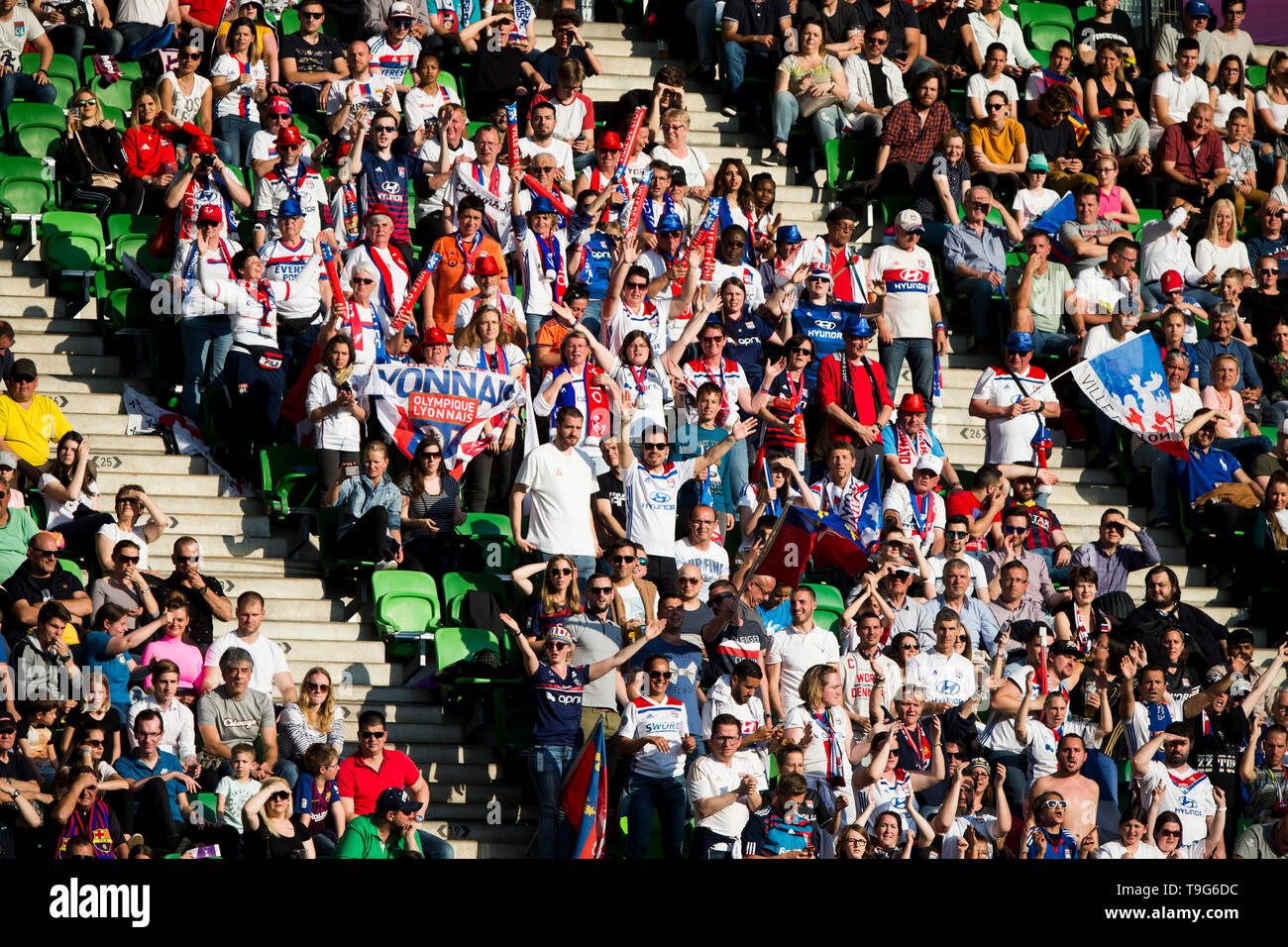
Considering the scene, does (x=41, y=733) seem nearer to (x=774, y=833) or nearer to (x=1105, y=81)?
(x=774, y=833)

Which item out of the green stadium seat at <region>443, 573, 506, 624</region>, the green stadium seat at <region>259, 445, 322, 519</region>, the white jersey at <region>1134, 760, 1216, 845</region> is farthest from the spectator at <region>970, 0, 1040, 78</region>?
the green stadium seat at <region>259, 445, 322, 519</region>

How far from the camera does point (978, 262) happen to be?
1653 cm

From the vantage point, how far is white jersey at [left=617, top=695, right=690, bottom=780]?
39.8 ft

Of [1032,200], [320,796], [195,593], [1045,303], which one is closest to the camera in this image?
[320,796]

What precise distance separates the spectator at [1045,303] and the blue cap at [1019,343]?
1.24 ft

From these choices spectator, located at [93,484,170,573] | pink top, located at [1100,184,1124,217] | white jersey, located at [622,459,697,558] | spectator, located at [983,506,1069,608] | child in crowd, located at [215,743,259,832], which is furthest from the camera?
pink top, located at [1100,184,1124,217]

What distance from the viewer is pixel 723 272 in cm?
1547

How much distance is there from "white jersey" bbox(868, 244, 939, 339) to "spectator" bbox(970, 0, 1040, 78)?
3148 millimetres

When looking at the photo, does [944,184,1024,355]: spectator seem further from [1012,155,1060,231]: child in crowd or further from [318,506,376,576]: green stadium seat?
[318,506,376,576]: green stadium seat

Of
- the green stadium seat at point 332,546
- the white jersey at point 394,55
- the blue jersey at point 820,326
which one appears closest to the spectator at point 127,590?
the green stadium seat at point 332,546

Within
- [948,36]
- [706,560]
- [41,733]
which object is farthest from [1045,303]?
[41,733]

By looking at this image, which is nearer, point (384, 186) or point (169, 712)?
point (169, 712)

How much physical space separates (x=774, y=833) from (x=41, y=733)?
3.99 m

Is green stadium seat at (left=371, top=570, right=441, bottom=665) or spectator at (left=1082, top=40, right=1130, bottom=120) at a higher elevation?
spectator at (left=1082, top=40, right=1130, bottom=120)
